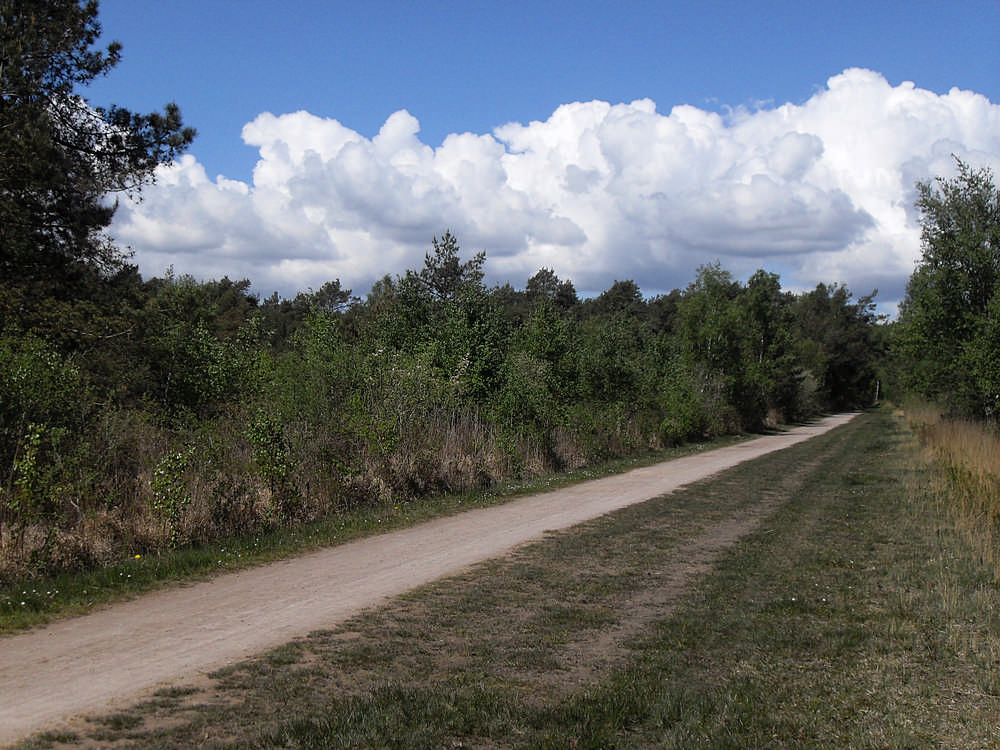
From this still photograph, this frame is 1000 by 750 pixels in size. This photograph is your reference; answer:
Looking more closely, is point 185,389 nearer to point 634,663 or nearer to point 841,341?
point 634,663

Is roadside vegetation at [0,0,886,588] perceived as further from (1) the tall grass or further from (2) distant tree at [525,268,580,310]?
(2) distant tree at [525,268,580,310]

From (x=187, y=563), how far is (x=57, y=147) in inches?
474

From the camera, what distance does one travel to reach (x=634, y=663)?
6324mm

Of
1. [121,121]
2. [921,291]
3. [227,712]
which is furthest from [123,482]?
[921,291]

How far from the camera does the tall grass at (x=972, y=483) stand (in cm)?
1146

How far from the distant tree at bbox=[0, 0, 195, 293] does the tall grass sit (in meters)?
18.0

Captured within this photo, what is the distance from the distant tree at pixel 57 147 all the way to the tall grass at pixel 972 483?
59.2ft

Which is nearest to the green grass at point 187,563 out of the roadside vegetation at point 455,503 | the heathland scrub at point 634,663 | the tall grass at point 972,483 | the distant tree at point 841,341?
the roadside vegetation at point 455,503

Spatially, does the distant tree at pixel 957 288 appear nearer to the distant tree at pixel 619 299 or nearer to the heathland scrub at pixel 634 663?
the heathland scrub at pixel 634 663

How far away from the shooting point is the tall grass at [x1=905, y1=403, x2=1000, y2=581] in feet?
37.6

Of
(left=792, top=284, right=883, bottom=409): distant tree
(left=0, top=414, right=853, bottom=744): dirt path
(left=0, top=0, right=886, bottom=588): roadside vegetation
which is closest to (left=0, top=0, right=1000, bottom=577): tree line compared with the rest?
(left=0, top=0, right=886, bottom=588): roadside vegetation

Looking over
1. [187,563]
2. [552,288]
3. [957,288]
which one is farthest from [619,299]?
[187,563]

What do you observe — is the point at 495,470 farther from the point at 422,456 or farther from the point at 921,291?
the point at 921,291

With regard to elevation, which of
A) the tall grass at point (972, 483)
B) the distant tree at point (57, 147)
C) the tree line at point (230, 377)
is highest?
the distant tree at point (57, 147)
